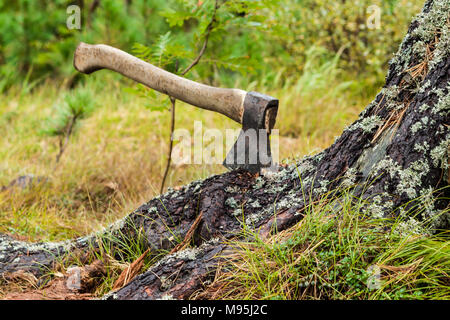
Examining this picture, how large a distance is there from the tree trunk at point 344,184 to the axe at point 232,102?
0.10m

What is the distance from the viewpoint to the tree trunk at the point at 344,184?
1.63 metres

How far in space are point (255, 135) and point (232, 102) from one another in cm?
19

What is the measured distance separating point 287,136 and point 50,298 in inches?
116

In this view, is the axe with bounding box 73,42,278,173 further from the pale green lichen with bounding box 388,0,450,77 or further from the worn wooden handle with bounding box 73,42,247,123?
the pale green lichen with bounding box 388,0,450,77

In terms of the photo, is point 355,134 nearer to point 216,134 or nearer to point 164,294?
point 164,294

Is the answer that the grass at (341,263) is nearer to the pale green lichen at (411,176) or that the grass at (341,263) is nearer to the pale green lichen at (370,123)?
the pale green lichen at (411,176)

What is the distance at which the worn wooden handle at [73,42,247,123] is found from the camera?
6.66ft

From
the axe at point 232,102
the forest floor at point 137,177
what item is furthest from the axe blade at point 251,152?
the forest floor at point 137,177

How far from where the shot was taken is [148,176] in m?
3.48

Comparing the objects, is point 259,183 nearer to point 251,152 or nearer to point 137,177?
point 251,152

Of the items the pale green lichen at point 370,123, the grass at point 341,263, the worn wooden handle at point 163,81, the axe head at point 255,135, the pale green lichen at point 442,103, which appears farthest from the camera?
the worn wooden handle at point 163,81

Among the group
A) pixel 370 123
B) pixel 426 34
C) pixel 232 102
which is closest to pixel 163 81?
pixel 232 102

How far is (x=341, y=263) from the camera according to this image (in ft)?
4.93

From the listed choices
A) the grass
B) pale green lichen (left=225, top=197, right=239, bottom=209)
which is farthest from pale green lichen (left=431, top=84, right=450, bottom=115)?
pale green lichen (left=225, top=197, right=239, bottom=209)
